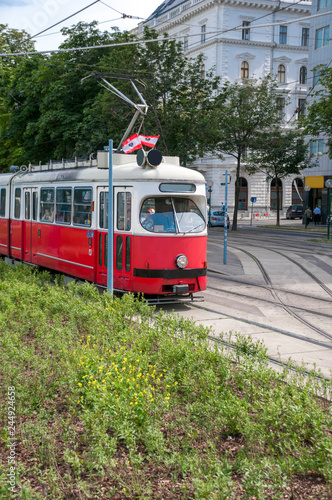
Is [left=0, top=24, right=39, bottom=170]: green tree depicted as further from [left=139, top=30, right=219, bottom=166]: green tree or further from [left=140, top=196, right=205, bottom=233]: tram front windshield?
[left=140, top=196, right=205, bottom=233]: tram front windshield

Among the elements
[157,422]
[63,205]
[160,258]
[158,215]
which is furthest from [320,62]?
[157,422]

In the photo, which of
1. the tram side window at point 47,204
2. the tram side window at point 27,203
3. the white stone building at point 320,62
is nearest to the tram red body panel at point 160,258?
the tram side window at point 47,204

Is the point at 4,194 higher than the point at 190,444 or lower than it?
higher

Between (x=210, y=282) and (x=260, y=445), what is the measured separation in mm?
11142

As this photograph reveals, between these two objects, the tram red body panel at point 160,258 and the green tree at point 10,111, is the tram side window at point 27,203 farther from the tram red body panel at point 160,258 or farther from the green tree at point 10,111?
the green tree at point 10,111

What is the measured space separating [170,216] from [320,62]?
41361mm

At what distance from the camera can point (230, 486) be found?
14.6 ft

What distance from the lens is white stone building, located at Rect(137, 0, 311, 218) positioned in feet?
206

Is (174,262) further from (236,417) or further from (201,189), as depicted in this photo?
(236,417)

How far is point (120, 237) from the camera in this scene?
40.6 ft

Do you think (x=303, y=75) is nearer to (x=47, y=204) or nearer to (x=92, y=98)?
(x=92, y=98)

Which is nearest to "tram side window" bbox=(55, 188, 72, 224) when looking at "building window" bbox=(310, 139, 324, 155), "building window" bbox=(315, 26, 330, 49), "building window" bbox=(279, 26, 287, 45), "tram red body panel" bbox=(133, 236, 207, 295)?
"tram red body panel" bbox=(133, 236, 207, 295)

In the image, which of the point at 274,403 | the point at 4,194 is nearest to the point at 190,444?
the point at 274,403

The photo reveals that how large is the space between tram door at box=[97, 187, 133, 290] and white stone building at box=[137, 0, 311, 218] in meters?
49.4
